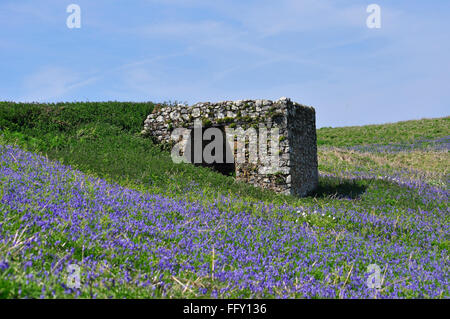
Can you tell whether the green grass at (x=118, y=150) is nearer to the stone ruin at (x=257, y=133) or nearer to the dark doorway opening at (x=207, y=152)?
the stone ruin at (x=257, y=133)

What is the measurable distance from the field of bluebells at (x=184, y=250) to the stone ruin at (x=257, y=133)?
538cm

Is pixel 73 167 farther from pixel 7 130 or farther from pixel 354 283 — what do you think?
pixel 354 283

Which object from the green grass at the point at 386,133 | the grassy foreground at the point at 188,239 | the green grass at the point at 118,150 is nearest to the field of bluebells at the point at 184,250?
the grassy foreground at the point at 188,239

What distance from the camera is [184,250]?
5648 mm

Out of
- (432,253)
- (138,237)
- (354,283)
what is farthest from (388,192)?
(138,237)

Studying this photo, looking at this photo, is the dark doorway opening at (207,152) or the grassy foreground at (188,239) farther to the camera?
the dark doorway opening at (207,152)

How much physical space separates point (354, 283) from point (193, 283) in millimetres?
2358

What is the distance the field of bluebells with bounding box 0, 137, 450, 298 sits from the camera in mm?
4266

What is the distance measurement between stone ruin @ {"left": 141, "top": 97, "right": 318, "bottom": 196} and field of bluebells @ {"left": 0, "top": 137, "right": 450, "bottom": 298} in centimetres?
538

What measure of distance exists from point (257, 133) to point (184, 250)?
32.4 ft

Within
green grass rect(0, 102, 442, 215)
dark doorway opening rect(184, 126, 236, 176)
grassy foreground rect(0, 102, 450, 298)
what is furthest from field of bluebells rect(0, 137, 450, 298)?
dark doorway opening rect(184, 126, 236, 176)

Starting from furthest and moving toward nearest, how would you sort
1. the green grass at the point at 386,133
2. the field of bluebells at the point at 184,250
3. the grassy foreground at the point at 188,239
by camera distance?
the green grass at the point at 386,133, the grassy foreground at the point at 188,239, the field of bluebells at the point at 184,250

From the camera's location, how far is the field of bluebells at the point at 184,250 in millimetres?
4266

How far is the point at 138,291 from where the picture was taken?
4059mm
